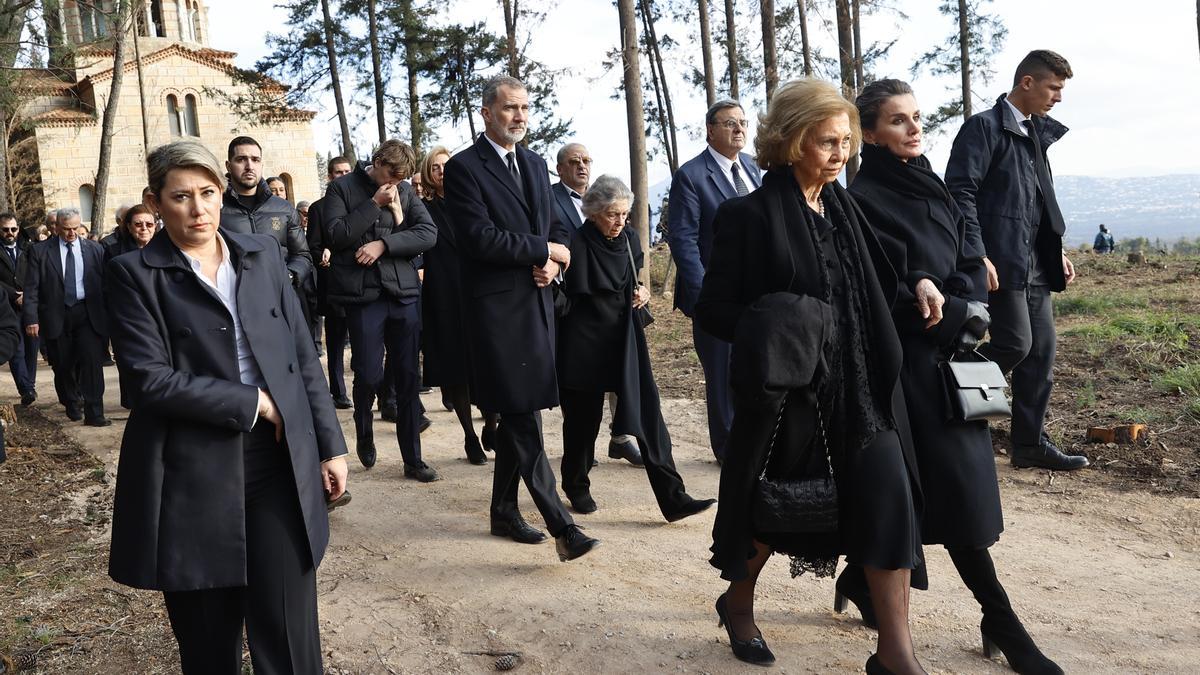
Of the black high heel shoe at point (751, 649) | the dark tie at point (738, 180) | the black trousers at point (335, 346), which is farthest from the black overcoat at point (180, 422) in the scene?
the black trousers at point (335, 346)

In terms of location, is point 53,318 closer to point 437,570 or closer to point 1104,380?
point 437,570

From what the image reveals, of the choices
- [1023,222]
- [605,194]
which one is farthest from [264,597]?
[1023,222]

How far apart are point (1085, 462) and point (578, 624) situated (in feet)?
12.3

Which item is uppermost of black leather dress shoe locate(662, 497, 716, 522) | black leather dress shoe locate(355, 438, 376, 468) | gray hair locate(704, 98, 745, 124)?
gray hair locate(704, 98, 745, 124)

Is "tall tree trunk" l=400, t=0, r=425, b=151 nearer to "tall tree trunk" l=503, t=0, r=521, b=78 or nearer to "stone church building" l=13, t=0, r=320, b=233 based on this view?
"tall tree trunk" l=503, t=0, r=521, b=78

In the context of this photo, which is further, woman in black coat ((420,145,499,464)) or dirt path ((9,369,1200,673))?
woman in black coat ((420,145,499,464))

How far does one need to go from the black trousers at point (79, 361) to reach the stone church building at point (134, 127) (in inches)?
1260

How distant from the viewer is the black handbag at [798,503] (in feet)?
11.2

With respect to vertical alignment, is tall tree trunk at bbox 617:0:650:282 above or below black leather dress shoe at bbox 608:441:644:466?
above

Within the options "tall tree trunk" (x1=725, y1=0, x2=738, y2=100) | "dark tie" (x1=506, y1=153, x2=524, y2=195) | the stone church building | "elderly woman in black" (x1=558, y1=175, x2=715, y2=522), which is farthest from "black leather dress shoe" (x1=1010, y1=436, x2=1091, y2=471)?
the stone church building

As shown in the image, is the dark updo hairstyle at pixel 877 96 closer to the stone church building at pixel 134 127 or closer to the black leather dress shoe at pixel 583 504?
the black leather dress shoe at pixel 583 504

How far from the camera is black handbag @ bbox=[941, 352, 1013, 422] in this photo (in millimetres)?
3549

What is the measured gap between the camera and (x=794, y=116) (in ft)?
11.4

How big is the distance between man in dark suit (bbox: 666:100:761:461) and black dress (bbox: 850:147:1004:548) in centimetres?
243
